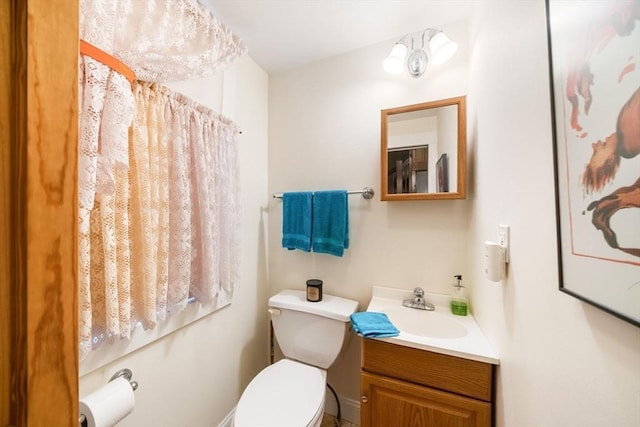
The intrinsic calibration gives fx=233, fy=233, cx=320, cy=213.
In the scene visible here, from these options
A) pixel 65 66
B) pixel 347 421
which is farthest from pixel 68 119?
pixel 347 421

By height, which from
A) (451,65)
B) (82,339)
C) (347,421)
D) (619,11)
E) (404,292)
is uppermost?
(451,65)

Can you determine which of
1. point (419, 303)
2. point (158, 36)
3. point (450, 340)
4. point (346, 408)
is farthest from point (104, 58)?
point (346, 408)

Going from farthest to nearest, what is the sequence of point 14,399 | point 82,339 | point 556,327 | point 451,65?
point 451,65
point 82,339
point 556,327
point 14,399

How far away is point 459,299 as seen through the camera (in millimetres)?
1232

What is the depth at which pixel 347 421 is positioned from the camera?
1456 mm

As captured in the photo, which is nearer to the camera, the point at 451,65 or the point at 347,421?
the point at 451,65

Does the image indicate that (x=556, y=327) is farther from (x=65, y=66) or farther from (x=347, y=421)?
(x=347, y=421)

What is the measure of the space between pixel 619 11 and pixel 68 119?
84 centimetres

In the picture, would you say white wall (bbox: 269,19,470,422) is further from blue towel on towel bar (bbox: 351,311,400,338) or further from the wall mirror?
blue towel on towel bar (bbox: 351,311,400,338)

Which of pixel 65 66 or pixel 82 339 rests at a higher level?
pixel 65 66

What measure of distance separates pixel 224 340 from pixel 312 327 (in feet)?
1.62

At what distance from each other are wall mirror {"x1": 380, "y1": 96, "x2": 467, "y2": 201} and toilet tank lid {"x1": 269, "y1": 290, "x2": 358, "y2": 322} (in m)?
0.66

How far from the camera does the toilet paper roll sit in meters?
0.64

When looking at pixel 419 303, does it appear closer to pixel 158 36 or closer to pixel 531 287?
pixel 531 287
